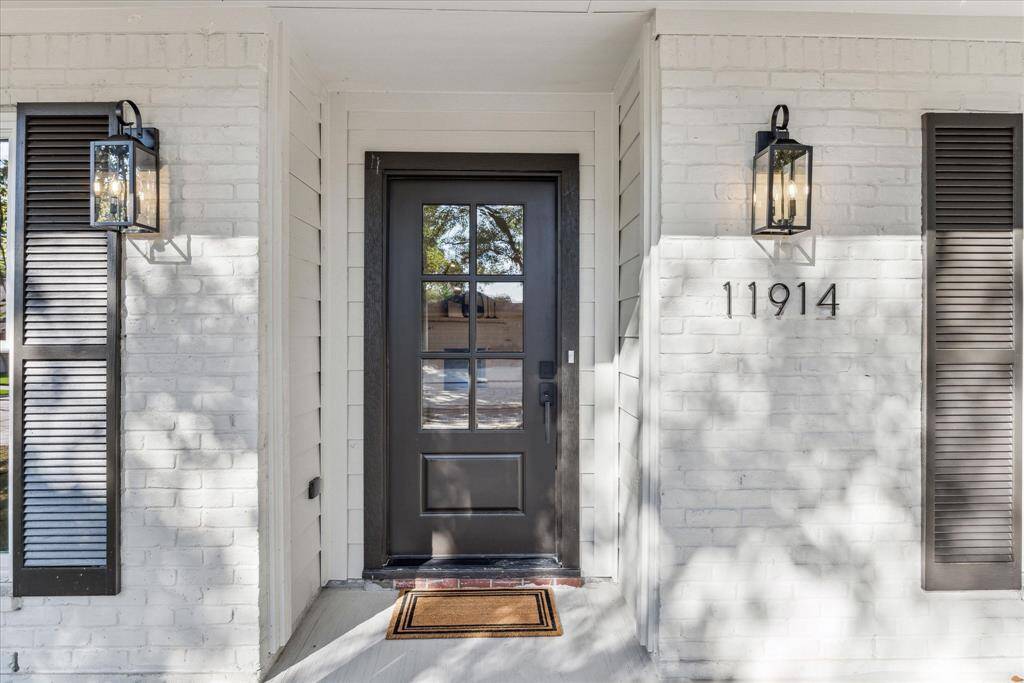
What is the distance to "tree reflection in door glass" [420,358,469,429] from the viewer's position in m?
2.86

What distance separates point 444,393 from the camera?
9.41 feet

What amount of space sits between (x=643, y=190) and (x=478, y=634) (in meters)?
1.85

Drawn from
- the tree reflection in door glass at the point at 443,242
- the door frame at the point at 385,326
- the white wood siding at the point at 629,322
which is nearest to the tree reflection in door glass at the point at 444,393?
the door frame at the point at 385,326

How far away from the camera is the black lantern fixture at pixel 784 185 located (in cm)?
198

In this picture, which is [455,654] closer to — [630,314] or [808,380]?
[630,314]

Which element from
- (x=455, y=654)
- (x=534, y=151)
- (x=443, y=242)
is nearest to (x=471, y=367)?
(x=443, y=242)

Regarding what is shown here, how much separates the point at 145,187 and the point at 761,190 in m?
2.11

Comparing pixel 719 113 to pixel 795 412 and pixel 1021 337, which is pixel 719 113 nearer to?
pixel 795 412

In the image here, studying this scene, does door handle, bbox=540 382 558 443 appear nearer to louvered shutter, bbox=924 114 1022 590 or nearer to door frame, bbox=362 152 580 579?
door frame, bbox=362 152 580 579

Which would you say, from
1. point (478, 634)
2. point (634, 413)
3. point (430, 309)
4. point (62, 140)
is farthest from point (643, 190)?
point (62, 140)

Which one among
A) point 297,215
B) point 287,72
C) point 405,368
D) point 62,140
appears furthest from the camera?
point 405,368

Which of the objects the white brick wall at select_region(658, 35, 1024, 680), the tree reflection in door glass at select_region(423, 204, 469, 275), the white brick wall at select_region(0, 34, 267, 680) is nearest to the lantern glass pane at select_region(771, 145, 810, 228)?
the white brick wall at select_region(658, 35, 1024, 680)

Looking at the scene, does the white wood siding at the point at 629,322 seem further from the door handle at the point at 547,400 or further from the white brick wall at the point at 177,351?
the white brick wall at the point at 177,351

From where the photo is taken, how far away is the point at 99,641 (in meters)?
2.07
